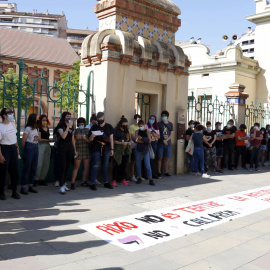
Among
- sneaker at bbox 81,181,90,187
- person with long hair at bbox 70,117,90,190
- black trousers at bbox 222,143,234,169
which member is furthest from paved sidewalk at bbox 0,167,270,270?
black trousers at bbox 222,143,234,169

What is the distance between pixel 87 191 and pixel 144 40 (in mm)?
4713

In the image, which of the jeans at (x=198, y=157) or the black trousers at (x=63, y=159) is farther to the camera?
the jeans at (x=198, y=157)

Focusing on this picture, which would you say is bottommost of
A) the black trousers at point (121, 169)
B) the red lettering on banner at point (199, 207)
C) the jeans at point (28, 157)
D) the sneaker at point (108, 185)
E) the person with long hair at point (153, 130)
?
the red lettering on banner at point (199, 207)

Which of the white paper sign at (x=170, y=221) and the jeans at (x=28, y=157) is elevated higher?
the jeans at (x=28, y=157)

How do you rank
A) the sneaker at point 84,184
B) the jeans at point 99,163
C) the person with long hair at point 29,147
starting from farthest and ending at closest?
the sneaker at point 84,184
the jeans at point 99,163
the person with long hair at point 29,147

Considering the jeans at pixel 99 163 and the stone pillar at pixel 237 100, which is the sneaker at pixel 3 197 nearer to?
the jeans at pixel 99 163

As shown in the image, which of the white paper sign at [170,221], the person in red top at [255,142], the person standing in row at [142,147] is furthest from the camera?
the person in red top at [255,142]

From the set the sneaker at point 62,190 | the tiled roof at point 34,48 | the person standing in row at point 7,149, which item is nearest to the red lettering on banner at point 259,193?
the sneaker at point 62,190

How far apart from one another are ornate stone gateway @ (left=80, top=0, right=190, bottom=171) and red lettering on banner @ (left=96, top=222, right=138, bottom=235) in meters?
3.97

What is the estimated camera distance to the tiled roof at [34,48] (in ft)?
148

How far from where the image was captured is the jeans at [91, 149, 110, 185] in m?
8.04

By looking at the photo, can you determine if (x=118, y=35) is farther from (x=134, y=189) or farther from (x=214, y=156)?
(x=214, y=156)

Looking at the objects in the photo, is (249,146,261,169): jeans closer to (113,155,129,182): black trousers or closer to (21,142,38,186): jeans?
(113,155,129,182): black trousers

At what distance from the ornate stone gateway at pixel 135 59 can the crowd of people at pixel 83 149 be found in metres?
0.71
